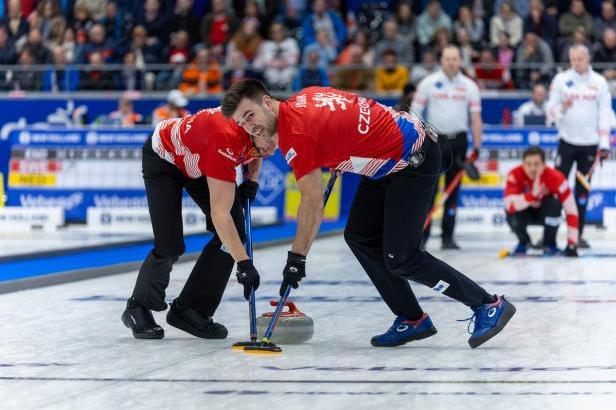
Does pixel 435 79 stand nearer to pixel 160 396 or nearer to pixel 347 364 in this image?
pixel 347 364

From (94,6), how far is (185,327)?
618 inches

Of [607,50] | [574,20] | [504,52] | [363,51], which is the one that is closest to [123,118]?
[363,51]

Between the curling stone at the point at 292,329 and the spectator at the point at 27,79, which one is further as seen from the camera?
the spectator at the point at 27,79

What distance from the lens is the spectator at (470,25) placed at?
19.3 meters

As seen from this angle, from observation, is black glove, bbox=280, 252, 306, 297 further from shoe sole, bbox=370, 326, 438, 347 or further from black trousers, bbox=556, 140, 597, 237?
black trousers, bbox=556, 140, 597, 237

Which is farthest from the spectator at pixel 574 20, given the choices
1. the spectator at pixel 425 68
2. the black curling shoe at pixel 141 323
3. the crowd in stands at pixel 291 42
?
the black curling shoe at pixel 141 323

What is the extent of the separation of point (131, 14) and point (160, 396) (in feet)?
55.9

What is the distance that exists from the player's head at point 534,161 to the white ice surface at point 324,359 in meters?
→ 2.50

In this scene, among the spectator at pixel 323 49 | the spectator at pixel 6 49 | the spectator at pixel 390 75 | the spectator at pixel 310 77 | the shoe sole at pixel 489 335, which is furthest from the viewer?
the spectator at pixel 6 49

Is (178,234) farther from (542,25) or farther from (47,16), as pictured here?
(47,16)

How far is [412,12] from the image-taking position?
66.5ft

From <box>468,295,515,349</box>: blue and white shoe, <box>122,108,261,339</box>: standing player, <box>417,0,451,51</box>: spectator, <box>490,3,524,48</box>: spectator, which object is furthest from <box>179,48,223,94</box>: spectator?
<box>468,295,515,349</box>: blue and white shoe

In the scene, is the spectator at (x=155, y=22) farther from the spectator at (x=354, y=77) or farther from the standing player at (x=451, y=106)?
the standing player at (x=451, y=106)

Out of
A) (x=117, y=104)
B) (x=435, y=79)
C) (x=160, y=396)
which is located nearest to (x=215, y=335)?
(x=160, y=396)
